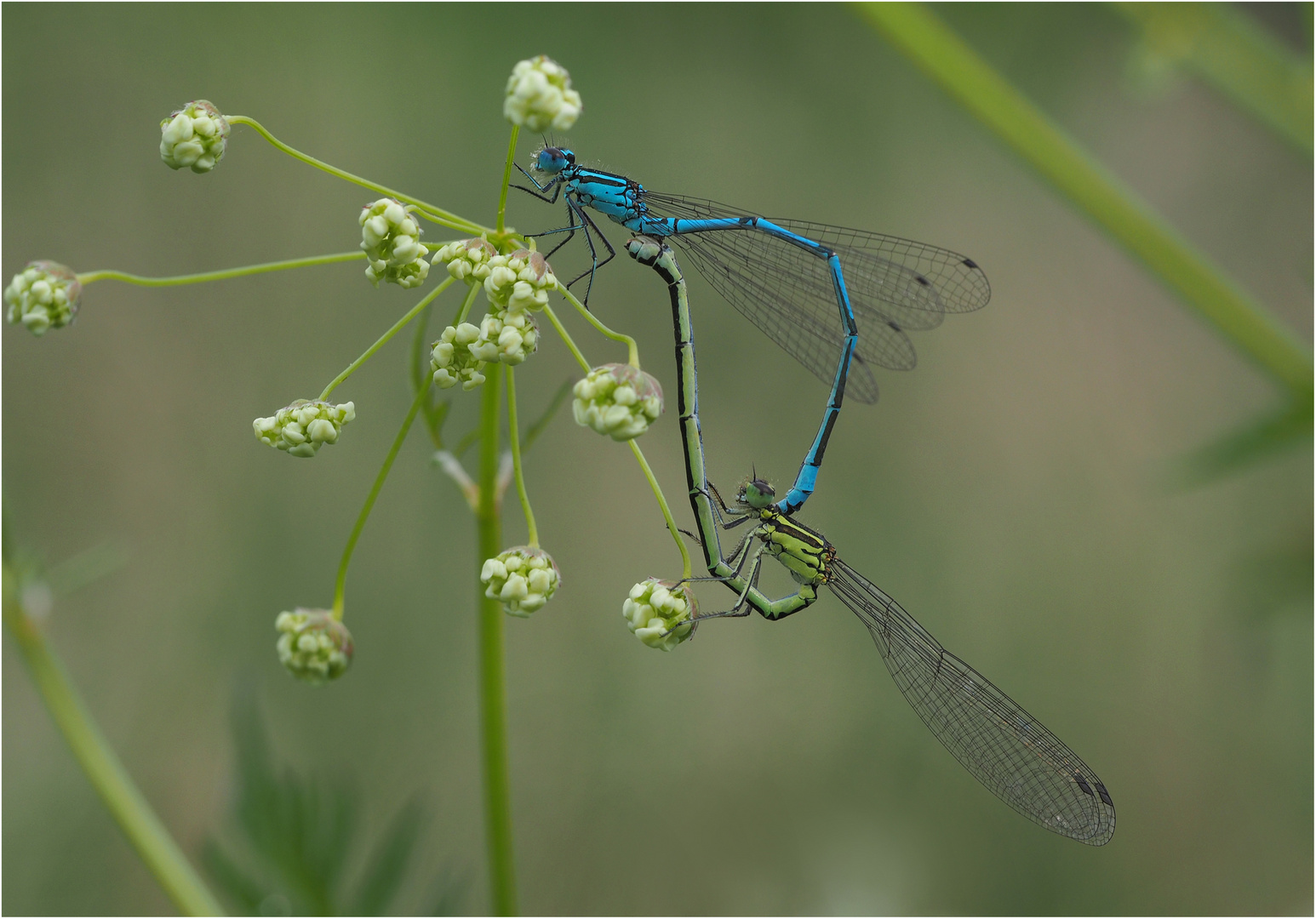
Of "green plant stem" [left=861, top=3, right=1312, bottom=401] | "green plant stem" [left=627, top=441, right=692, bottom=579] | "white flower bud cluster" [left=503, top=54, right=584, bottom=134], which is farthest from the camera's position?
"green plant stem" [left=861, top=3, right=1312, bottom=401]

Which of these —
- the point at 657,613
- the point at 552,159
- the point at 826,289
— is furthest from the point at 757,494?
the point at 552,159

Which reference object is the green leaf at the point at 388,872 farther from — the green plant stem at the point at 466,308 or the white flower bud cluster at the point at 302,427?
the green plant stem at the point at 466,308

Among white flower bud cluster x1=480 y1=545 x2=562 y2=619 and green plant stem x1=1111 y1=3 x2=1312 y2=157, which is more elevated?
green plant stem x1=1111 y1=3 x2=1312 y2=157

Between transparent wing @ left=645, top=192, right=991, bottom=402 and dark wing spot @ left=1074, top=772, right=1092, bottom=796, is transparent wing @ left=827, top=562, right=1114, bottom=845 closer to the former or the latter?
dark wing spot @ left=1074, top=772, right=1092, bottom=796

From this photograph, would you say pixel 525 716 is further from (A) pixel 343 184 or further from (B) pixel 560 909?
A: (A) pixel 343 184

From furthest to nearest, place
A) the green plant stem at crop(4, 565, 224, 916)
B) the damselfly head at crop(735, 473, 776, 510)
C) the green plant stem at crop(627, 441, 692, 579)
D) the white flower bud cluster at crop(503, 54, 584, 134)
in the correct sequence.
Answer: the damselfly head at crop(735, 473, 776, 510) < the green plant stem at crop(4, 565, 224, 916) < the green plant stem at crop(627, 441, 692, 579) < the white flower bud cluster at crop(503, 54, 584, 134)

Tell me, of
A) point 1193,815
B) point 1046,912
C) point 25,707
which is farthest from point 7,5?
point 1193,815

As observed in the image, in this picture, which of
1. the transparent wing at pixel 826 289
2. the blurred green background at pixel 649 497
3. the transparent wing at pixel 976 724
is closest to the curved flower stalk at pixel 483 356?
the transparent wing at pixel 826 289

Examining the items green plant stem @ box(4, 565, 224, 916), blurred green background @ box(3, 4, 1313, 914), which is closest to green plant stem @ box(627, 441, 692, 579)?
green plant stem @ box(4, 565, 224, 916)
